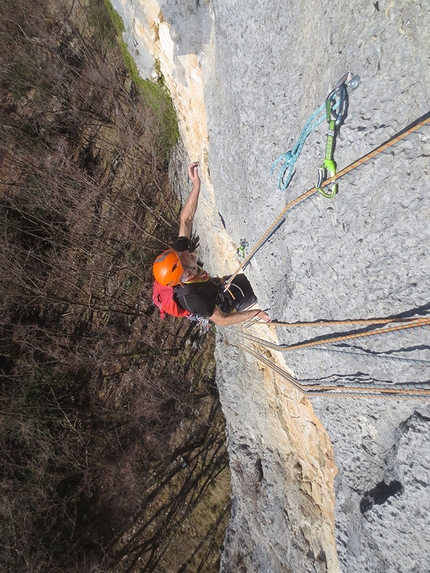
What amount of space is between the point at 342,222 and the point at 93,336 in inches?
176

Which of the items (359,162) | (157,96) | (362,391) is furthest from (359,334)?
(157,96)

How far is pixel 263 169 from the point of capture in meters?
1.61

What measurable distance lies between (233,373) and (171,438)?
164 cm

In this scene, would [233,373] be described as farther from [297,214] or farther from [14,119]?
[14,119]

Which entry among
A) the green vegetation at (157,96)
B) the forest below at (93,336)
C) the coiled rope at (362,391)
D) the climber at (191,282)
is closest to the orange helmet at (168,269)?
the climber at (191,282)

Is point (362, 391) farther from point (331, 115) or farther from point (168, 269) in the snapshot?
point (168, 269)

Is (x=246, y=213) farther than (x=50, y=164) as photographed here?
No

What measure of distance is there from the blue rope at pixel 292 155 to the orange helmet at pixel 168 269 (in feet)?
3.80

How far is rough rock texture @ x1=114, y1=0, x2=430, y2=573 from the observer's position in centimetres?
104

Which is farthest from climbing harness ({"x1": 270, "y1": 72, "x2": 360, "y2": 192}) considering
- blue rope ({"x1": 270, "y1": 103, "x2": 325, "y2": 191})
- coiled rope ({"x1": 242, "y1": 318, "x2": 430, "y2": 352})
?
coiled rope ({"x1": 242, "y1": 318, "x2": 430, "y2": 352})

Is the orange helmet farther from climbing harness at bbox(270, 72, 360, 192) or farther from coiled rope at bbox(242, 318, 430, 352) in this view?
climbing harness at bbox(270, 72, 360, 192)

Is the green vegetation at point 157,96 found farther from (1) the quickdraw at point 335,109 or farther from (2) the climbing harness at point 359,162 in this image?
(1) the quickdraw at point 335,109

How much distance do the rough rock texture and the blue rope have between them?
36 mm

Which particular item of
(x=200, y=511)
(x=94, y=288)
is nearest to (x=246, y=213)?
Answer: (x=94, y=288)
